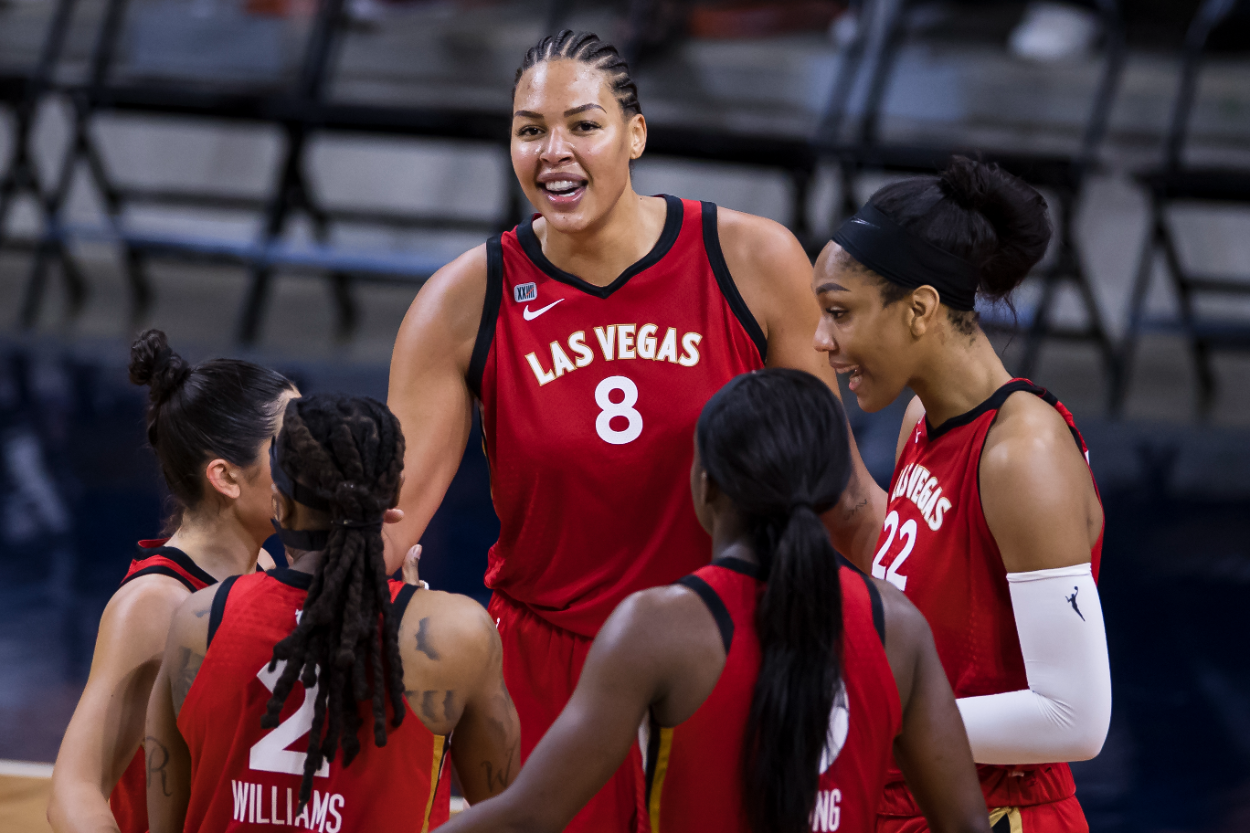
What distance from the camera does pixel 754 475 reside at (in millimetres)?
1360

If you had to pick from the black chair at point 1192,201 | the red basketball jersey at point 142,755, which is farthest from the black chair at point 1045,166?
the red basketball jersey at point 142,755

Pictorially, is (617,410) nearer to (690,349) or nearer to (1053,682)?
(690,349)

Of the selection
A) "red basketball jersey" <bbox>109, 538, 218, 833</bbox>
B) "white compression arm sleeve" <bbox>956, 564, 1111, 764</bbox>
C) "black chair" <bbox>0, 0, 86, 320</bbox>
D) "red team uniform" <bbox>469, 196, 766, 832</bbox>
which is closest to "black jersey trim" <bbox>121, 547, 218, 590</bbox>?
"red basketball jersey" <bbox>109, 538, 218, 833</bbox>

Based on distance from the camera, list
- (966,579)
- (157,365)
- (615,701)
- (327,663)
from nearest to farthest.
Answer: (615,701), (327,663), (966,579), (157,365)

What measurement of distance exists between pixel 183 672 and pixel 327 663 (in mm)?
178

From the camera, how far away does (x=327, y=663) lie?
1463 millimetres

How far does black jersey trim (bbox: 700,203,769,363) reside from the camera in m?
2.05

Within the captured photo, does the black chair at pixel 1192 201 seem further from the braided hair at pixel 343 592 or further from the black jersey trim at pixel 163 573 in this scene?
the braided hair at pixel 343 592

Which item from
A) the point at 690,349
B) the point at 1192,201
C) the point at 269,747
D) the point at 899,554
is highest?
the point at 1192,201

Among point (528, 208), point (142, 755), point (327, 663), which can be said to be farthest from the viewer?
point (528, 208)

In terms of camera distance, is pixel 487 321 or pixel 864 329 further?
pixel 487 321

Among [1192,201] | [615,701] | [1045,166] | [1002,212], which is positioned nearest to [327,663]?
[615,701]

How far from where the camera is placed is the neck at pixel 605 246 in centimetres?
206

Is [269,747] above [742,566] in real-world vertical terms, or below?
below
